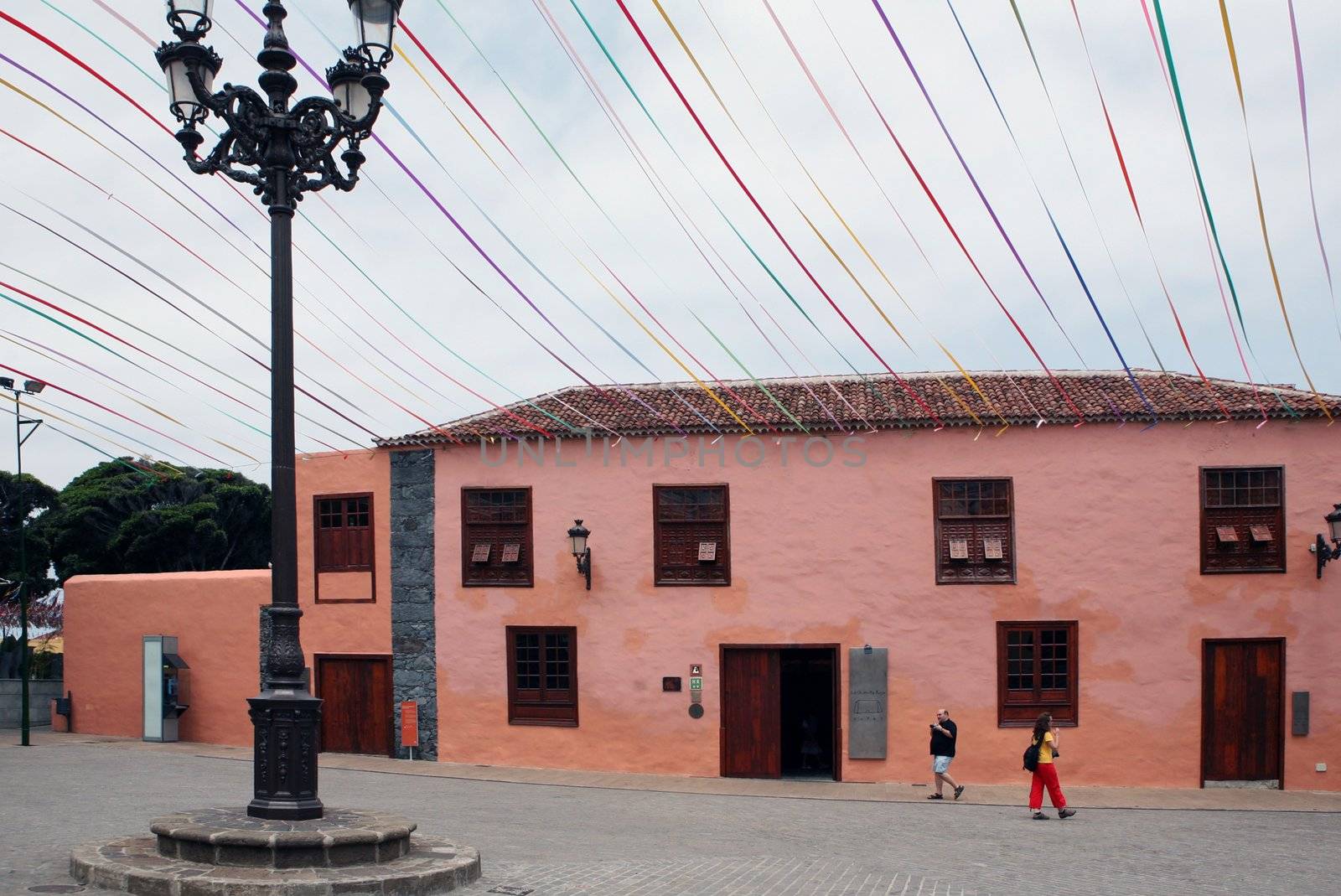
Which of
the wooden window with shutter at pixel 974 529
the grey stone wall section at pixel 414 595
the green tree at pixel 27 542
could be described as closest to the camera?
the wooden window with shutter at pixel 974 529

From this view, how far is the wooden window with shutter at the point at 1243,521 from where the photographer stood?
1880 cm

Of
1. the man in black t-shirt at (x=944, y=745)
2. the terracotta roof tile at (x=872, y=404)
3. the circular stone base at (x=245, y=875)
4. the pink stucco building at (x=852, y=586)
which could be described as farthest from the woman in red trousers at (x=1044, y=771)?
the circular stone base at (x=245, y=875)

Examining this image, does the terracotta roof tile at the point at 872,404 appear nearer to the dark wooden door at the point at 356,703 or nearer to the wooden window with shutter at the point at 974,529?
the wooden window with shutter at the point at 974,529

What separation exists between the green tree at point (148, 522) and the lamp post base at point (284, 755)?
105 ft

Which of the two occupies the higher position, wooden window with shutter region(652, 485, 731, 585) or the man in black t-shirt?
wooden window with shutter region(652, 485, 731, 585)

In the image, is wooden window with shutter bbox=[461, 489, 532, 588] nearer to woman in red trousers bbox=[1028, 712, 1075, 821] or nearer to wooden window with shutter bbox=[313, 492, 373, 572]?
wooden window with shutter bbox=[313, 492, 373, 572]

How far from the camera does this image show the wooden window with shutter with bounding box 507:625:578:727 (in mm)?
19906

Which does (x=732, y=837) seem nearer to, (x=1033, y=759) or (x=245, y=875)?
(x=1033, y=759)

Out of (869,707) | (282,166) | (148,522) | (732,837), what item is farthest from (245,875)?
(148,522)

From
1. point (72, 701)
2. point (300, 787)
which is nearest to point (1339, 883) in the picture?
point (300, 787)

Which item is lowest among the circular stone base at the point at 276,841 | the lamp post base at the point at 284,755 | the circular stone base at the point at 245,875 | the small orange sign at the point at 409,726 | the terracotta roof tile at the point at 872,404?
the small orange sign at the point at 409,726

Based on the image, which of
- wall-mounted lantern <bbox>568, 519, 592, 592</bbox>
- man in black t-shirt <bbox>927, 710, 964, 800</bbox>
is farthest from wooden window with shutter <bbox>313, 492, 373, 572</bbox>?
man in black t-shirt <bbox>927, 710, 964, 800</bbox>

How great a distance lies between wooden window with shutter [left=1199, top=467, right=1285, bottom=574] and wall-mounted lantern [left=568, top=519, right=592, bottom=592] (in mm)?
9319

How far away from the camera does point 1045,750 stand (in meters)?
15.1
